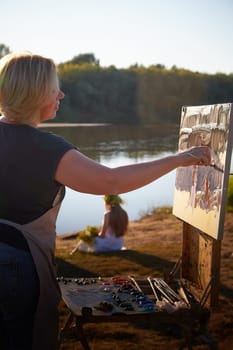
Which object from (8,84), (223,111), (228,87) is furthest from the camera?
(228,87)

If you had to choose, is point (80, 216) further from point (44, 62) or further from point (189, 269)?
point (44, 62)

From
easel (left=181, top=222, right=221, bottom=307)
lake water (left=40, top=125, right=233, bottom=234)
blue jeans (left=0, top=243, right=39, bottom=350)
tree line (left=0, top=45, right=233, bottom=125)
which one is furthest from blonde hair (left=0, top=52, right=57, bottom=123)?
tree line (left=0, top=45, right=233, bottom=125)

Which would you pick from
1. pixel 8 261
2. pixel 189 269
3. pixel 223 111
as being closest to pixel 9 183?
pixel 8 261

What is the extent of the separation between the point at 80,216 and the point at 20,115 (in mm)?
8018

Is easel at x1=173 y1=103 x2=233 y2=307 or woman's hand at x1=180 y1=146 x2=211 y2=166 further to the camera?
easel at x1=173 y1=103 x2=233 y2=307

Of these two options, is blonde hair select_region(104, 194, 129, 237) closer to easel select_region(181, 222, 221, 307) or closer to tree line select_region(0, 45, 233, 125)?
easel select_region(181, 222, 221, 307)

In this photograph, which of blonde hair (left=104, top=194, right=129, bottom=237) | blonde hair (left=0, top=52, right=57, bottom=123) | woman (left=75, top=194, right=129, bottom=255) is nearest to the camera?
blonde hair (left=0, top=52, right=57, bottom=123)

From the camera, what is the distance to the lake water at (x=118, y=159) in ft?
31.7

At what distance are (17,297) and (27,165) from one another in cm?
42

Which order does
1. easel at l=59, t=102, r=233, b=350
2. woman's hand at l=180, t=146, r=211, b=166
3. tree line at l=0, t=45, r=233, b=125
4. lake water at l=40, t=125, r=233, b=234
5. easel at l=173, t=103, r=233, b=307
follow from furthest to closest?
tree line at l=0, t=45, r=233, b=125, lake water at l=40, t=125, r=233, b=234, easel at l=173, t=103, r=233, b=307, easel at l=59, t=102, r=233, b=350, woman's hand at l=180, t=146, r=211, b=166

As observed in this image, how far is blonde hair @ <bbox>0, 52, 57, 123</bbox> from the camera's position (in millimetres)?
1633

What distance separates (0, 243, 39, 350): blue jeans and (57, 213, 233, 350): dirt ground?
100 centimetres

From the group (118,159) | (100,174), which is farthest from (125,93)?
(100,174)

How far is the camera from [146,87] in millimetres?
23766
